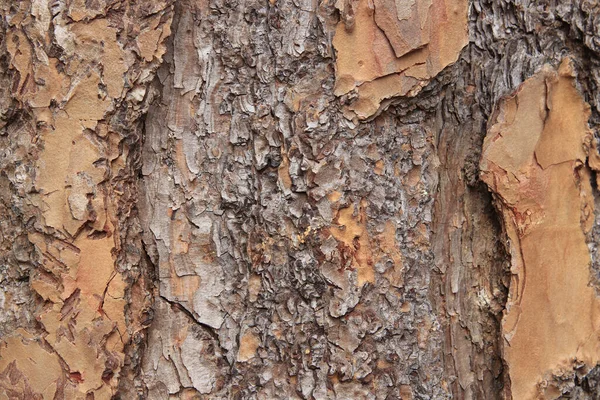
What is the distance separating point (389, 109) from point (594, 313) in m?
0.51

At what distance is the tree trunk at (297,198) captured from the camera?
107cm

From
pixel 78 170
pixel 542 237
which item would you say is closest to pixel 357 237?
pixel 542 237

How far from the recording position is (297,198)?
1.11 m

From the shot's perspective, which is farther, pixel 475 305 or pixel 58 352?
pixel 475 305

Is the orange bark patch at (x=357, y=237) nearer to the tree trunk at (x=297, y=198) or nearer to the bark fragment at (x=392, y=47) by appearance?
the tree trunk at (x=297, y=198)

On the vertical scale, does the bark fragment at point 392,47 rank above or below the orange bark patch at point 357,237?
above

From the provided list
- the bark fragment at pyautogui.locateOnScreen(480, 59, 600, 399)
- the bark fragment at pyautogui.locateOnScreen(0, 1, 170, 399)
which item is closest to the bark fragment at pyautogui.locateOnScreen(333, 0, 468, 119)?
the bark fragment at pyautogui.locateOnScreen(480, 59, 600, 399)

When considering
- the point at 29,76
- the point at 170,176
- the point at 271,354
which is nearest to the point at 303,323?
the point at 271,354

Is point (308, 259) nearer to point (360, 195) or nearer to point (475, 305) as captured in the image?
point (360, 195)

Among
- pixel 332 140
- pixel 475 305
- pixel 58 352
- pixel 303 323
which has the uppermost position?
pixel 332 140

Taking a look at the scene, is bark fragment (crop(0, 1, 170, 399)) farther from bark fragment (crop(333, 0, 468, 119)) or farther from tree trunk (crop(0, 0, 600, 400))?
bark fragment (crop(333, 0, 468, 119))

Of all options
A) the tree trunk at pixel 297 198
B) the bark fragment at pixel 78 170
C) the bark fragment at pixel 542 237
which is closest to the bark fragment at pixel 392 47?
the tree trunk at pixel 297 198

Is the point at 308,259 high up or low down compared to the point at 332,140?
down

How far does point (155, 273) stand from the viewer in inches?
45.7
